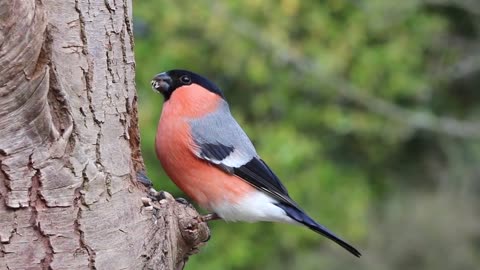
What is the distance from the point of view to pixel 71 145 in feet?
7.74

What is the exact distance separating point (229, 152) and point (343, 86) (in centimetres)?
369

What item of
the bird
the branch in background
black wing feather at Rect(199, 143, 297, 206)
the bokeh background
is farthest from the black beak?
the branch in background

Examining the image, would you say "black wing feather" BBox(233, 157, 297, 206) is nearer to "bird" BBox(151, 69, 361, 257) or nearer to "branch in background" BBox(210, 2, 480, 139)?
"bird" BBox(151, 69, 361, 257)

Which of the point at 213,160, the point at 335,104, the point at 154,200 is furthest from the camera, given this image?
the point at 335,104

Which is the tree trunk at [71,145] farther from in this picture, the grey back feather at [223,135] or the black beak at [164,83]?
the black beak at [164,83]

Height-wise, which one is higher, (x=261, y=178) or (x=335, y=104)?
(x=335, y=104)

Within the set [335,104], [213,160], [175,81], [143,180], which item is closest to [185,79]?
[175,81]

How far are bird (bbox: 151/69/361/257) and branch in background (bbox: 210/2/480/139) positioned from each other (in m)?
2.83

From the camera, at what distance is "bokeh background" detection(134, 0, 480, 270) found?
673 cm

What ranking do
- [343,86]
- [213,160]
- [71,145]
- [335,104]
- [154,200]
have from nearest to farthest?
[71,145] < [154,200] < [213,160] < [343,86] < [335,104]

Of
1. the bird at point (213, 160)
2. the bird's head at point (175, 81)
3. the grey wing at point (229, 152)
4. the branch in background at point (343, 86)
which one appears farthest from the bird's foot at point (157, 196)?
the branch in background at point (343, 86)

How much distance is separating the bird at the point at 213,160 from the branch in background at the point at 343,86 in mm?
2831

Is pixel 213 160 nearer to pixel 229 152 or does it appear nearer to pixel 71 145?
pixel 229 152

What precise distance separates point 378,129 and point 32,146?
Answer: 18.0 feet
